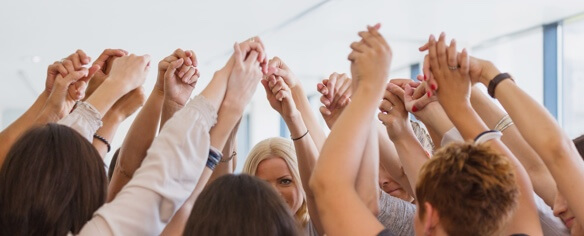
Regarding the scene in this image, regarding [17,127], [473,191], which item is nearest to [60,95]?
[17,127]

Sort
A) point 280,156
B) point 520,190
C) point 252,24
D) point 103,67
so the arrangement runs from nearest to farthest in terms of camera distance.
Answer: point 520,190, point 103,67, point 280,156, point 252,24

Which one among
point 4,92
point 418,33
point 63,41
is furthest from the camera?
point 4,92

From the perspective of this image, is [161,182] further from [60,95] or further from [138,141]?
[60,95]

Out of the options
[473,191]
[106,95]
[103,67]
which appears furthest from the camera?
[103,67]

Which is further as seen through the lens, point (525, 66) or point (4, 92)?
point (4, 92)

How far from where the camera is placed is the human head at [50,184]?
4.32ft

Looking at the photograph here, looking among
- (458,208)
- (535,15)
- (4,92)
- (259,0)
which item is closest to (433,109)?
(458,208)

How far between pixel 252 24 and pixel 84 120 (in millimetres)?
4783

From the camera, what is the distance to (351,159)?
1307 mm

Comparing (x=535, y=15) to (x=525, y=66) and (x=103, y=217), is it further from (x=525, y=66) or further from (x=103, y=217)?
(x=103, y=217)

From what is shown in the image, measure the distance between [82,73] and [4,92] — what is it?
8.66 m

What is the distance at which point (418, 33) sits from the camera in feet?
20.9

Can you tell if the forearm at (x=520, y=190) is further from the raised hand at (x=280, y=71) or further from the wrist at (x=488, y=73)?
the raised hand at (x=280, y=71)

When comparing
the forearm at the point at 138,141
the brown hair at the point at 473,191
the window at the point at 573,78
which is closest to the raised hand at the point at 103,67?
the forearm at the point at 138,141
